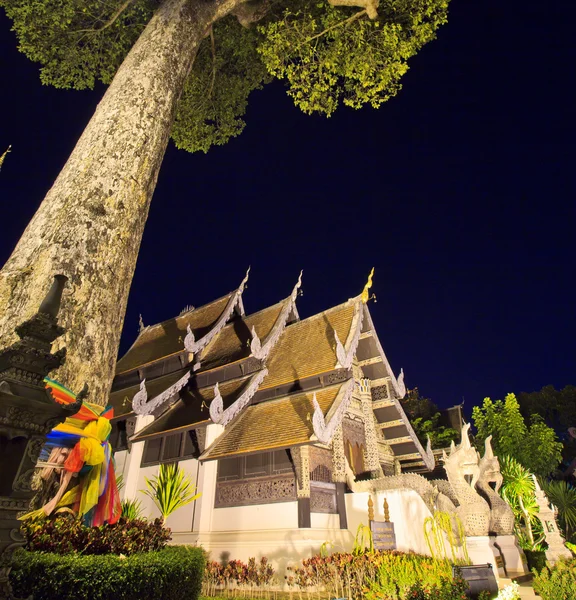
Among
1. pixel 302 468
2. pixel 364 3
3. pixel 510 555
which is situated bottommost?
pixel 510 555

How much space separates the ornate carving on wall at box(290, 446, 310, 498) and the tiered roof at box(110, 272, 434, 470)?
0.83 meters

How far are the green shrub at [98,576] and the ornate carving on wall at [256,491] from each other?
21.9ft

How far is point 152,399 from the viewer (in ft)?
40.4

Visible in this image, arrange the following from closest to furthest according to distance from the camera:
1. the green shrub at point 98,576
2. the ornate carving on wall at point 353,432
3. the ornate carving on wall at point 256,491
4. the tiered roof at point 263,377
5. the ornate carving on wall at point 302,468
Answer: the green shrub at point 98,576 → the ornate carving on wall at point 302,468 → the ornate carving on wall at point 256,491 → the tiered roof at point 263,377 → the ornate carving on wall at point 353,432

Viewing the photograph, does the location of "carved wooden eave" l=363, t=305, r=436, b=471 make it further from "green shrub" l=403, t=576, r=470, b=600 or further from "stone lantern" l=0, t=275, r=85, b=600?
"stone lantern" l=0, t=275, r=85, b=600

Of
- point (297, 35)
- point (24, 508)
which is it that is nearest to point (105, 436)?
point (24, 508)

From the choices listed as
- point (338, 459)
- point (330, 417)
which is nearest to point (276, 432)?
point (330, 417)

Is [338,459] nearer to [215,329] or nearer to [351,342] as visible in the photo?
[351,342]

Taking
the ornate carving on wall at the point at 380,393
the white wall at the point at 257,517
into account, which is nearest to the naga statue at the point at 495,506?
the ornate carving on wall at the point at 380,393

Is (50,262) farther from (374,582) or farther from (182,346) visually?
(182,346)

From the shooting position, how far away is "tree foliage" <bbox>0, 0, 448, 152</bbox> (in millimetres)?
9328

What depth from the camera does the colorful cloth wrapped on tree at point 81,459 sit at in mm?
2904

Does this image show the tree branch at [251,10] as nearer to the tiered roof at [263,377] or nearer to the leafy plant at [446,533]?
the tiered roof at [263,377]

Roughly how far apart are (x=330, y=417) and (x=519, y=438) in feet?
78.5
